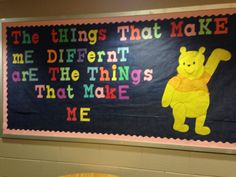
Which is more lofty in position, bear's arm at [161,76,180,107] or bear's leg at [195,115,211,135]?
bear's arm at [161,76,180,107]

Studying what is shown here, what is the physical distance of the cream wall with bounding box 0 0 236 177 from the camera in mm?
2139

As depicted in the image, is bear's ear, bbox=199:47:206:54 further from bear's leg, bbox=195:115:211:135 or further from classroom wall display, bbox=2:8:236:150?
bear's leg, bbox=195:115:211:135

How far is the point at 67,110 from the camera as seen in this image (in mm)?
2398

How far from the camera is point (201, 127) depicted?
6.86 ft

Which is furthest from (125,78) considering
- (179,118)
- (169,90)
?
(179,118)

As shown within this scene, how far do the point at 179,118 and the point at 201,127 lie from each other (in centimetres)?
17

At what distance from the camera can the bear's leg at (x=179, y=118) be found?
2125 millimetres

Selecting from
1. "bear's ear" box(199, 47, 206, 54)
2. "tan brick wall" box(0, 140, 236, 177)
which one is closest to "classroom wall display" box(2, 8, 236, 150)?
"bear's ear" box(199, 47, 206, 54)

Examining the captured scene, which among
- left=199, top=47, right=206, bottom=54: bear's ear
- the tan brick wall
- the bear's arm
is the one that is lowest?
the tan brick wall

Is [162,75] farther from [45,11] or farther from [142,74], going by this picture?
[45,11]

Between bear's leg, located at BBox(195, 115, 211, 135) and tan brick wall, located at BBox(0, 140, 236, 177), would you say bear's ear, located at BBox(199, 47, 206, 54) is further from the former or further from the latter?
tan brick wall, located at BBox(0, 140, 236, 177)

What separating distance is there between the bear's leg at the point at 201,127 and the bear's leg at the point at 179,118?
0.08 m

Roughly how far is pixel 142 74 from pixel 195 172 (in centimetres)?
85

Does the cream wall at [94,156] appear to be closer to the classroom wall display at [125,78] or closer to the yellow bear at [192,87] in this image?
the classroom wall display at [125,78]
